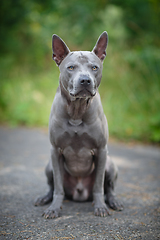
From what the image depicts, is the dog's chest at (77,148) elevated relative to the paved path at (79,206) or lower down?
elevated

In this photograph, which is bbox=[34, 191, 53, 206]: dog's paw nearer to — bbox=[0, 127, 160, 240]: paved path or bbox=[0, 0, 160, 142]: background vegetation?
bbox=[0, 127, 160, 240]: paved path

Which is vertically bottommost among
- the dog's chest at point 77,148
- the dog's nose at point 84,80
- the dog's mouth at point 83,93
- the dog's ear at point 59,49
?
the dog's chest at point 77,148

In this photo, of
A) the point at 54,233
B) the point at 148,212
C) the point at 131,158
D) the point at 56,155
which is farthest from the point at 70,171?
the point at 131,158

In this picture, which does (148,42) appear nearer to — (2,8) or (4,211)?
(2,8)

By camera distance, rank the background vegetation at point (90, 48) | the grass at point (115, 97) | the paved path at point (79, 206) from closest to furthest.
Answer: the paved path at point (79, 206) → the grass at point (115, 97) → the background vegetation at point (90, 48)

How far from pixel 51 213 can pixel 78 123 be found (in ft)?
3.37

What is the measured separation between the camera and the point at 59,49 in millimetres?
2580

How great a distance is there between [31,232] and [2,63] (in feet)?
33.9

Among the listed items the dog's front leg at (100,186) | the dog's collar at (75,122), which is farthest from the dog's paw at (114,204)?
the dog's collar at (75,122)

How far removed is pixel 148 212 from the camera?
9.09ft

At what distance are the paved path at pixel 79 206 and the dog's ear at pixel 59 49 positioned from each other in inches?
68.0

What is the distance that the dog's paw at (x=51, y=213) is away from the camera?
101 inches

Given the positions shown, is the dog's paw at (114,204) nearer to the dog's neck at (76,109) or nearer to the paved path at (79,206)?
the paved path at (79,206)

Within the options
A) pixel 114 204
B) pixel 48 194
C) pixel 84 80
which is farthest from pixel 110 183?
pixel 84 80
